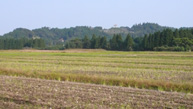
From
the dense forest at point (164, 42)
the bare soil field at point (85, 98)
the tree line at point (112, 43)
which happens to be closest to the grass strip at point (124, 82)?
the bare soil field at point (85, 98)

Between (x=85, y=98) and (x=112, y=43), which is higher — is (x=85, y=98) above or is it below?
below

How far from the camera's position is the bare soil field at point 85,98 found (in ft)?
33.2

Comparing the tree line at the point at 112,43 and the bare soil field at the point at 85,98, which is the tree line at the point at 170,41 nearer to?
the tree line at the point at 112,43

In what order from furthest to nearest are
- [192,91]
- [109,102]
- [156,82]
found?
[156,82] → [192,91] → [109,102]

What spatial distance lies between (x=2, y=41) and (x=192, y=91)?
11610cm

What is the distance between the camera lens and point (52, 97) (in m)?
11.4

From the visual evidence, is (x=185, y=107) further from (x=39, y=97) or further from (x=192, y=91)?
(x=39, y=97)

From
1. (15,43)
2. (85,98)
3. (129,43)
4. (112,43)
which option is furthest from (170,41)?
(85,98)

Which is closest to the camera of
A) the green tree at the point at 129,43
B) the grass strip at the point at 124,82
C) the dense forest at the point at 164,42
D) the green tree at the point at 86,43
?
the grass strip at the point at 124,82

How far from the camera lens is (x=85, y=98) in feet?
36.6

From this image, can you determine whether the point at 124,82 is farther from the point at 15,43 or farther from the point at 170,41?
the point at 15,43

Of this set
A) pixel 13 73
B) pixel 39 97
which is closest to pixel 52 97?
pixel 39 97

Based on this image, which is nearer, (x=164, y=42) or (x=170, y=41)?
(x=170, y=41)

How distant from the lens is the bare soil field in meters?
10.1
